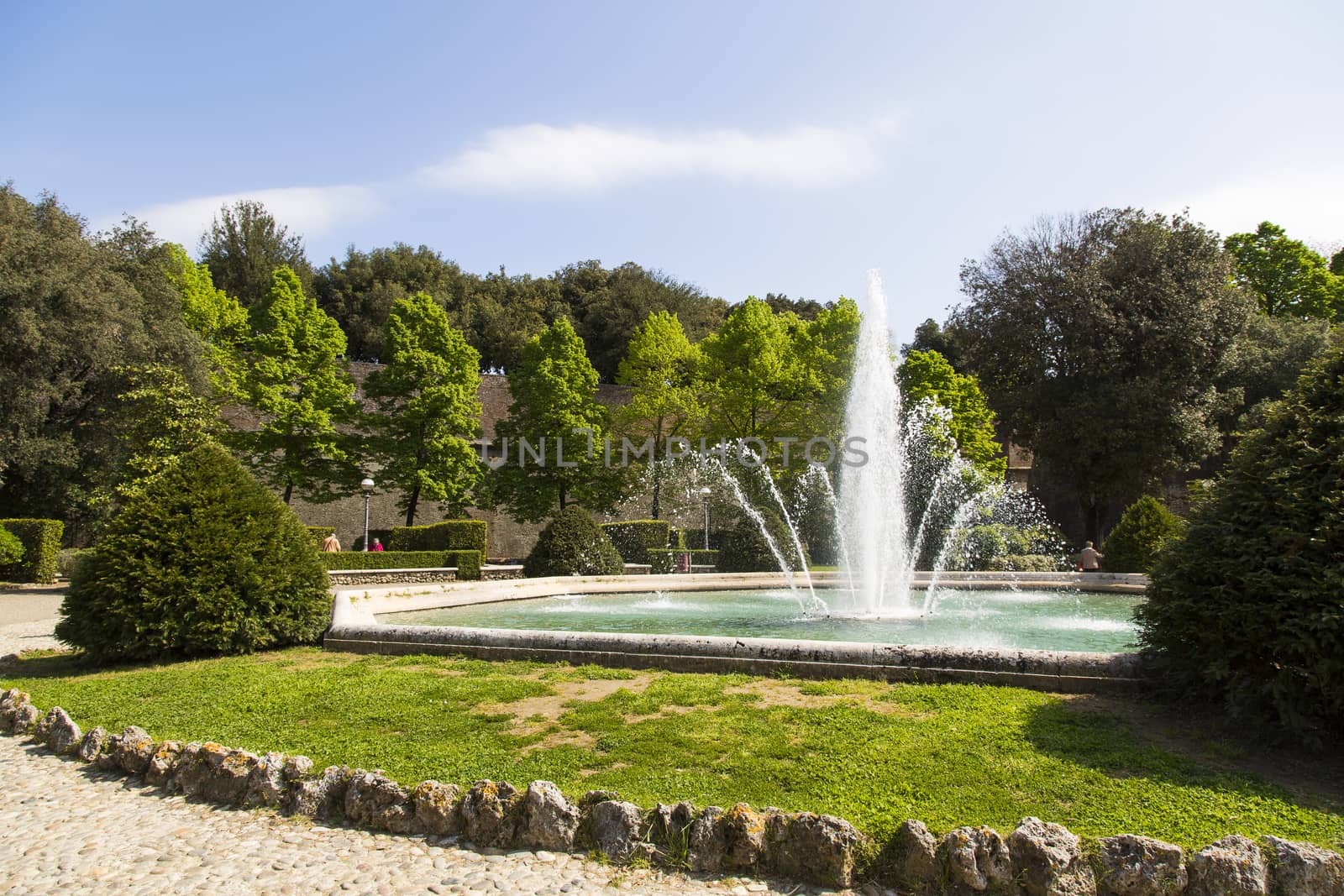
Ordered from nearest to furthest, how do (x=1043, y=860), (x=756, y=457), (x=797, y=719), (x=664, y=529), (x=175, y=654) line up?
(x=1043, y=860) → (x=797, y=719) → (x=175, y=654) → (x=664, y=529) → (x=756, y=457)

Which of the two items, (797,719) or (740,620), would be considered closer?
(797,719)

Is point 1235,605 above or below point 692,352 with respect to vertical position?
below

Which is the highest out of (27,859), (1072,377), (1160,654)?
(1072,377)

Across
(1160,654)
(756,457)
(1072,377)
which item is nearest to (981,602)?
(1160,654)

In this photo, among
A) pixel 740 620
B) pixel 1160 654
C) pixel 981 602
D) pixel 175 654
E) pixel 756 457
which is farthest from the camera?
pixel 756 457

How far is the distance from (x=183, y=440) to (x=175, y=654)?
1720 centimetres

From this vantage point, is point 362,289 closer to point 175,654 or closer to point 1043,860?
point 175,654

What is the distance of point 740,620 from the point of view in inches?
484

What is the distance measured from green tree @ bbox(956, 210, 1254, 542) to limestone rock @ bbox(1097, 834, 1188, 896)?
95.2 ft

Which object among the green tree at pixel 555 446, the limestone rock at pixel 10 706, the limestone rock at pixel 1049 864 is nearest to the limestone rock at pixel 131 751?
the limestone rock at pixel 10 706

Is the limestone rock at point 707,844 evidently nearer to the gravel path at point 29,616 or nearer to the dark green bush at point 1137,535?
the gravel path at point 29,616

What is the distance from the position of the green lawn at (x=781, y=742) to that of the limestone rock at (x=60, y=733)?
1.13 feet

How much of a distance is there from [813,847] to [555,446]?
2877cm

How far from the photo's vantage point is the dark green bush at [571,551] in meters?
18.3
